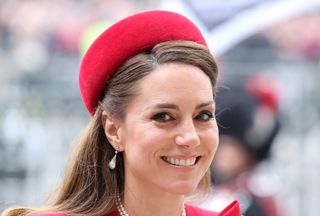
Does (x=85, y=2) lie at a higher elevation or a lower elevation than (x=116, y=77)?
higher

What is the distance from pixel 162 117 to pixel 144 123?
0.06 meters

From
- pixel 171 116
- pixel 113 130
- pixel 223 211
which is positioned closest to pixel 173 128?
pixel 171 116

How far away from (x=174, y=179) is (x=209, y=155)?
14cm

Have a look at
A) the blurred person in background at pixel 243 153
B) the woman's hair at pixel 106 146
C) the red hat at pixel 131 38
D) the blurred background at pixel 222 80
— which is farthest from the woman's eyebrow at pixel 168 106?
the blurred background at pixel 222 80

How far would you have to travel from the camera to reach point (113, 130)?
2846mm

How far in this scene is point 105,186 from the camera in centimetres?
296

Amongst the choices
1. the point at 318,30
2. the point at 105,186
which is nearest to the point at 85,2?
the point at 318,30

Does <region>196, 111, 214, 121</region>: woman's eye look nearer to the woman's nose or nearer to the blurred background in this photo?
the woman's nose

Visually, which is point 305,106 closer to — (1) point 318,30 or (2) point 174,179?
(1) point 318,30

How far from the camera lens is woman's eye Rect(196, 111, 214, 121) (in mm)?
2686

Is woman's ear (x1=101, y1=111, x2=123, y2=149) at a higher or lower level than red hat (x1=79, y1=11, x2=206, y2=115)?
lower

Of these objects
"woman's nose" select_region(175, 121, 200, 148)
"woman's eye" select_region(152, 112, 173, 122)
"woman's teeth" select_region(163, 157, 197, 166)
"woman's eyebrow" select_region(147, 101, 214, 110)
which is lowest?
"woman's teeth" select_region(163, 157, 197, 166)

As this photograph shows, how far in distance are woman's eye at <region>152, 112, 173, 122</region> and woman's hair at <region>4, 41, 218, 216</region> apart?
119mm

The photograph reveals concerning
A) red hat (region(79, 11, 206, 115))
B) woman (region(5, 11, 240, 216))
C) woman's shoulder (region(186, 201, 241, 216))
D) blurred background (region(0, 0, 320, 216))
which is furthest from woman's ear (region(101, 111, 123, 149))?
blurred background (region(0, 0, 320, 216))
